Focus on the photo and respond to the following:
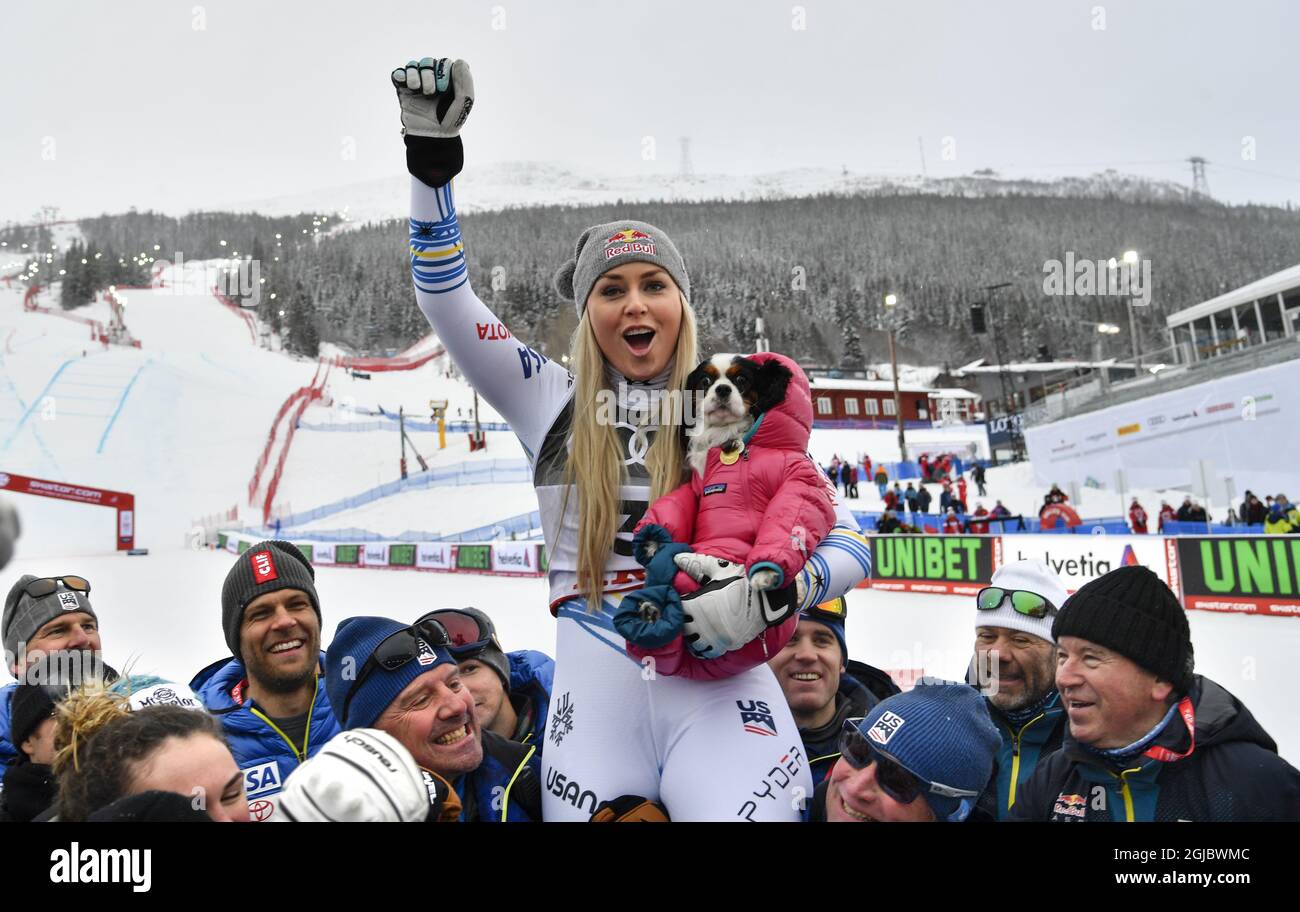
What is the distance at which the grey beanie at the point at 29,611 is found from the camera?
346 centimetres

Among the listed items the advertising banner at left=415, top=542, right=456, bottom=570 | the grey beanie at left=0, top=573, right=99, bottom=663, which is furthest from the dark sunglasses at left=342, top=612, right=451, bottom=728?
the advertising banner at left=415, top=542, right=456, bottom=570

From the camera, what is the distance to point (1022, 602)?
10.1 feet

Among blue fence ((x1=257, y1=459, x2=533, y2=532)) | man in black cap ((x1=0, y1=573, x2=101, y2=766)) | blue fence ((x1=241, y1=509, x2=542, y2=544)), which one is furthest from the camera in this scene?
blue fence ((x1=257, y1=459, x2=533, y2=532))

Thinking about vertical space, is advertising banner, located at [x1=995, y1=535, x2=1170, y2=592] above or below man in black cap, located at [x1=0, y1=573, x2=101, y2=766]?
below

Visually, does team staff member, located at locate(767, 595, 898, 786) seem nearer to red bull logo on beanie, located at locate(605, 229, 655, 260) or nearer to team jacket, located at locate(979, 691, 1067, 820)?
team jacket, located at locate(979, 691, 1067, 820)

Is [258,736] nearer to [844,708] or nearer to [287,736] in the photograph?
[287,736]

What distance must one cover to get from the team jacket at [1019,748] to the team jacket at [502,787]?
1.30 meters

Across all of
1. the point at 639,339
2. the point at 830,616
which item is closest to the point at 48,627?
the point at 639,339

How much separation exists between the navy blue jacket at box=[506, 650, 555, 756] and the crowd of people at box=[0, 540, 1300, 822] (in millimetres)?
16

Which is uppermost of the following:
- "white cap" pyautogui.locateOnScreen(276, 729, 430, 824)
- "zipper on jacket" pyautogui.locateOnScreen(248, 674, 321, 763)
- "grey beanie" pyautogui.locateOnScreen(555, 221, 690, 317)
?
"grey beanie" pyautogui.locateOnScreen(555, 221, 690, 317)

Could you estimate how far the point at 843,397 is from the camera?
53844 mm

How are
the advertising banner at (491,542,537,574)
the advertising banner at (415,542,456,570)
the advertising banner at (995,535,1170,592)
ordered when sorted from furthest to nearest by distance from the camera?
the advertising banner at (415,542,456,570)
the advertising banner at (491,542,537,574)
the advertising banner at (995,535,1170,592)

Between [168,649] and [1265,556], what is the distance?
12298 mm

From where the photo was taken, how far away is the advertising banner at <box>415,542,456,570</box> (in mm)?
21303
